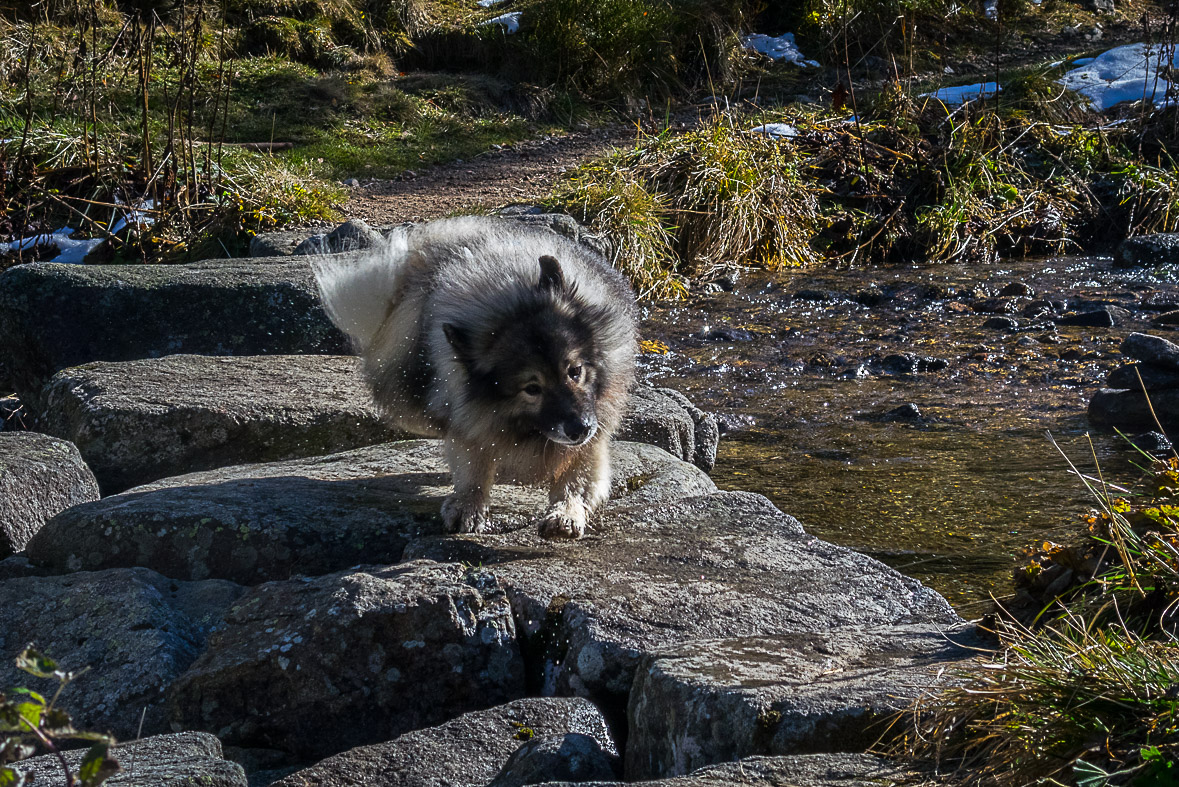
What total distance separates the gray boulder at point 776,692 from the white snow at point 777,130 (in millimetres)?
10118

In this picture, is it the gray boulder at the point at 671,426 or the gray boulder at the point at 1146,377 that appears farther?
the gray boulder at the point at 1146,377

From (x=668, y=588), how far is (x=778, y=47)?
15740 mm

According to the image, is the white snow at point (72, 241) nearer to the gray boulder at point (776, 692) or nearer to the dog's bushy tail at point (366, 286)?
the dog's bushy tail at point (366, 286)

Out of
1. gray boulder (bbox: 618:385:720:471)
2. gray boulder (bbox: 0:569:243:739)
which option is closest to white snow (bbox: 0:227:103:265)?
gray boulder (bbox: 618:385:720:471)

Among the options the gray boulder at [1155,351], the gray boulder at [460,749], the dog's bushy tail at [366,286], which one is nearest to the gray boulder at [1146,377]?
the gray boulder at [1155,351]

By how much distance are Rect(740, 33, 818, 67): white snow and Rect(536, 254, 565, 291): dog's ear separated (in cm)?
1447

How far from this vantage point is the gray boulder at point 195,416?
4.79 meters

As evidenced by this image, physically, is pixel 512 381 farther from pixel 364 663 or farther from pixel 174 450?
pixel 174 450

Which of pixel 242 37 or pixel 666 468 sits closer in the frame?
pixel 666 468

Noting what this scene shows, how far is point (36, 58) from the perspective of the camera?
41.2 ft

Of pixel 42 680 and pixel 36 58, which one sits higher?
pixel 36 58

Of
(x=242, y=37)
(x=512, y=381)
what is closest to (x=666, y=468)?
(x=512, y=381)

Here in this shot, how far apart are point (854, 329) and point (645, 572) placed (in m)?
6.07

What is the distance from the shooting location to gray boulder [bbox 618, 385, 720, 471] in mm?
5277
